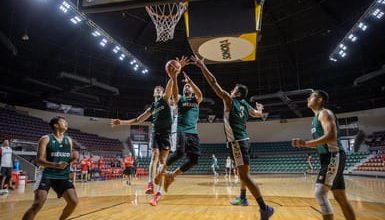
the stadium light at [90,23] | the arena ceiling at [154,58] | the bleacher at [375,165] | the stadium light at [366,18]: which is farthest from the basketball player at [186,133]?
the bleacher at [375,165]

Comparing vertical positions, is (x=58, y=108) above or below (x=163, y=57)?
below

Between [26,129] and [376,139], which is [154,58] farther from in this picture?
[376,139]

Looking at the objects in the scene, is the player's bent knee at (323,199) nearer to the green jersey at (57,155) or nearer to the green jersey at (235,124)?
the green jersey at (235,124)

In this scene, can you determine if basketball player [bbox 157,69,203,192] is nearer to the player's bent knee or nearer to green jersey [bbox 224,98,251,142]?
green jersey [bbox 224,98,251,142]

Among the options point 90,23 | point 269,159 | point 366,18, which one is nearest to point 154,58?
point 90,23

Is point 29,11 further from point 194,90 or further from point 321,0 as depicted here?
point 321,0

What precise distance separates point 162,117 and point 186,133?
1.62 ft

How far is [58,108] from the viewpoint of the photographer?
2464 centimetres

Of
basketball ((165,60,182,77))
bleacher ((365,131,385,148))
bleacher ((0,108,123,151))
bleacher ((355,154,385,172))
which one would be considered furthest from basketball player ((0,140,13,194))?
bleacher ((365,131,385,148))

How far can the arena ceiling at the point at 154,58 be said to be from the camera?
1552 cm

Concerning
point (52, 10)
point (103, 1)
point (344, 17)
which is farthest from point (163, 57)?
point (103, 1)

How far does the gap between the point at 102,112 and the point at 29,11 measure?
14.0 meters

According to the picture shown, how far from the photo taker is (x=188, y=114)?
199 inches

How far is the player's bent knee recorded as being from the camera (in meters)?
3.26
